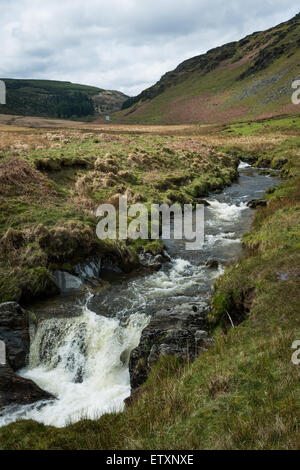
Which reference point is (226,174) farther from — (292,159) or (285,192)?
(285,192)

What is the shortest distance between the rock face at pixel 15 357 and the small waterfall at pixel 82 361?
12.3 inches

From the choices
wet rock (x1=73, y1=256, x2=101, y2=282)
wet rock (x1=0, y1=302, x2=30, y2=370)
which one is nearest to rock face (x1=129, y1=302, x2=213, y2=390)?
wet rock (x1=0, y1=302, x2=30, y2=370)

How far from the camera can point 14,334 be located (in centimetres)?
1055

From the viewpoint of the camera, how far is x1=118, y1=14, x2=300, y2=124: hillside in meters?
125

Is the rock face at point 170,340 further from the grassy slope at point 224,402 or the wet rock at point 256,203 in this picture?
the wet rock at point 256,203

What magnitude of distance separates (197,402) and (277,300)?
4690 millimetres

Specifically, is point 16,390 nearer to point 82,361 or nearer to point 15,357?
point 15,357

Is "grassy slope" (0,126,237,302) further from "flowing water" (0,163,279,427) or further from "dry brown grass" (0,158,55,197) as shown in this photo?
"flowing water" (0,163,279,427)

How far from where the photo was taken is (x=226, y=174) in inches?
1549

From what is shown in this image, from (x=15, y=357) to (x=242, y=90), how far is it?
166270 mm
